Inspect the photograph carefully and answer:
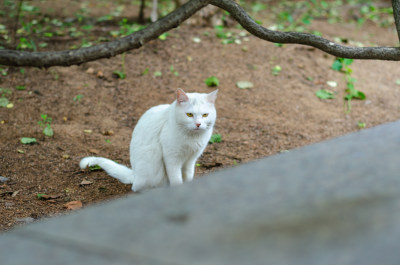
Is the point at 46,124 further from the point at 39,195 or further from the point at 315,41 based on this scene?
the point at 315,41

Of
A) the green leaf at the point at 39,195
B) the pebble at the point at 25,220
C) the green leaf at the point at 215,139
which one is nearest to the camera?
the pebble at the point at 25,220

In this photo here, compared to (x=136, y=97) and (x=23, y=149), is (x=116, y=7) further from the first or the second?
(x=23, y=149)

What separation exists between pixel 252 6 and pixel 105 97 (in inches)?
206

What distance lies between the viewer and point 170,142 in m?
2.95

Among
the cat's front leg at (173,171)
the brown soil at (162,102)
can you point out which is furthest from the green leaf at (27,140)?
the cat's front leg at (173,171)

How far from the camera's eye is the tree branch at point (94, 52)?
8.70 feet

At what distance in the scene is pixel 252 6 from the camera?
9.01 metres

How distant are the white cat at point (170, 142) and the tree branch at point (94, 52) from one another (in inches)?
17.4

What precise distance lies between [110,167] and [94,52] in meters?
0.93

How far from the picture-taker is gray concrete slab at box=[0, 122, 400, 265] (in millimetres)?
815

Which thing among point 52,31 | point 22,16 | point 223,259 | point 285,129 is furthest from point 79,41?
point 223,259

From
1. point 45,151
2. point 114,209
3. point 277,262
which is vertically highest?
point 277,262

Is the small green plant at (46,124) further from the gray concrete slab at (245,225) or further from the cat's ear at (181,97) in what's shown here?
the gray concrete slab at (245,225)

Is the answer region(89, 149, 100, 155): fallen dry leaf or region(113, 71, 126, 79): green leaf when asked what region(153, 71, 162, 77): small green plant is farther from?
region(89, 149, 100, 155): fallen dry leaf
